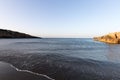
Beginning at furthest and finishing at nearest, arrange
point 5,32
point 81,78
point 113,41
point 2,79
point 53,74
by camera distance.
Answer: point 5,32 < point 113,41 < point 53,74 < point 81,78 < point 2,79

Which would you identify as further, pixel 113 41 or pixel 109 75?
pixel 113 41

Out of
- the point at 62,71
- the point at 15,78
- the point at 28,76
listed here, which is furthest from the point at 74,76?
the point at 15,78

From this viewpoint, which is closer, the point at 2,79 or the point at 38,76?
the point at 2,79

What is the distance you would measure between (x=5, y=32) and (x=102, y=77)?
134 m

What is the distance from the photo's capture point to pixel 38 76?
9336mm

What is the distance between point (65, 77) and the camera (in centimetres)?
935

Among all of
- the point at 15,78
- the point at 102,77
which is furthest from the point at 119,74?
the point at 15,78

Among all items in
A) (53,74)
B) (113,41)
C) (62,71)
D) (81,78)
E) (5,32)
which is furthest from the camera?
(5,32)

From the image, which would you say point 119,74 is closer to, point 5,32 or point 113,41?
point 113,41

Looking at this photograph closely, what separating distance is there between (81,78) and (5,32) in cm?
13373

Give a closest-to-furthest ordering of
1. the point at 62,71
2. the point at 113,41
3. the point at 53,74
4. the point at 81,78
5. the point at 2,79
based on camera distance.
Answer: the point at 2,79
the point at 81,78
the point at 53,74
the point at 62,71
the point at 113,41

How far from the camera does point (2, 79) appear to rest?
8461 mm

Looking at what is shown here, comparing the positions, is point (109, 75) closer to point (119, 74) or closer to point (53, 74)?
point (119, 74)

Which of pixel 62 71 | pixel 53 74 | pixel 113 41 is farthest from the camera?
pixel 113 41
